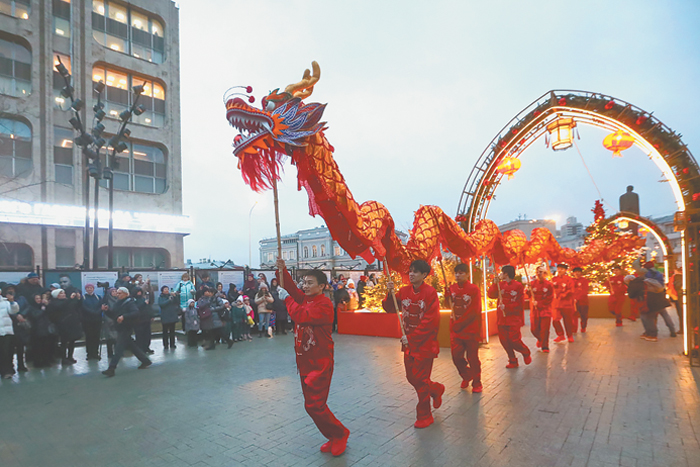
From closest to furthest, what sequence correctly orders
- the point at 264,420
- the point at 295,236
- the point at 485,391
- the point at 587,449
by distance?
the point at 587,449 < the point at 264,420 < the point at 485,391 < the point at 295,236

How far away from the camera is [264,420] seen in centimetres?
470

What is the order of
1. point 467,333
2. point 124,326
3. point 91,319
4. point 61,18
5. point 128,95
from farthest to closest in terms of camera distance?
point 128,95, point 61,18, point 91,319, point 124,326, point 467,333

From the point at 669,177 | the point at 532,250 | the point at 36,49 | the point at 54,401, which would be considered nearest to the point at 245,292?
the point at 54,401

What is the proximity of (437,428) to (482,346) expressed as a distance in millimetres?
5233

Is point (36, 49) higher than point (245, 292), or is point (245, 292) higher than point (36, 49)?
point (36, 49)

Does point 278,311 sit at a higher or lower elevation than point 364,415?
higher

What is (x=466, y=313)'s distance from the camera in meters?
5.56

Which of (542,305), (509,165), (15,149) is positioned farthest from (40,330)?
(15,149)

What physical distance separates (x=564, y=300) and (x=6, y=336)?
11.7 metres

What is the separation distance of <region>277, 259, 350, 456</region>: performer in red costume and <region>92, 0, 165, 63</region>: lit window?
23129 mm

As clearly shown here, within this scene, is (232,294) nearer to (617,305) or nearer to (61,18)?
(617,305)

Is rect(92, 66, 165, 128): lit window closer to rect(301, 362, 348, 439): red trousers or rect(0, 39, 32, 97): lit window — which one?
rect(0, 39, 32, 97): lit window

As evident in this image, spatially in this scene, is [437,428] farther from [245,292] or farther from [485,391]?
[245,292]

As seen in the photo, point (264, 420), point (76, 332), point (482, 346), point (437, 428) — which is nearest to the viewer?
point (437, 428)
